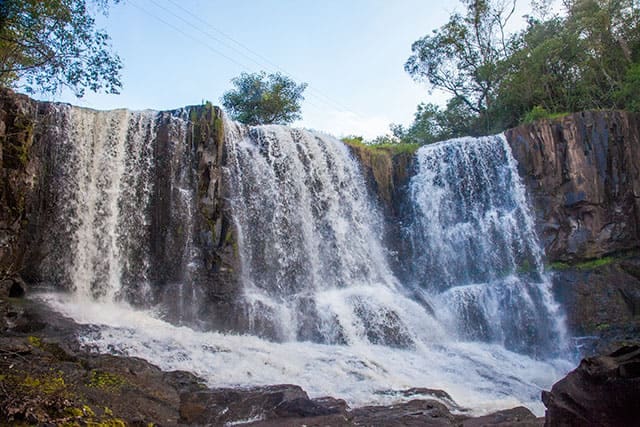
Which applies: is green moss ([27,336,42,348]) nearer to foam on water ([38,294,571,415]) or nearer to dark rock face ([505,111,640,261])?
foam on water ([38,294,571,415])

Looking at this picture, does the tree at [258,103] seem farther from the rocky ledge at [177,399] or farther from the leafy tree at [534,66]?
the rocky ledge at [177,399]

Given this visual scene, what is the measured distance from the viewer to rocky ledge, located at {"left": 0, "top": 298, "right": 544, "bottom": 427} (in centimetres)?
662

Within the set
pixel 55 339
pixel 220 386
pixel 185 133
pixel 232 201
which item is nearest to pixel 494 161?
pixel 232 201

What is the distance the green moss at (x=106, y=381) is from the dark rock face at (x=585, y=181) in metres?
14.2

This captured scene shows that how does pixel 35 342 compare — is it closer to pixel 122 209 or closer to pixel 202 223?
pixel 122 209

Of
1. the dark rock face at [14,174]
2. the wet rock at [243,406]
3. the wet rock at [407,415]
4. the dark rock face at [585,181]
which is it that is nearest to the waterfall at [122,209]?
the dark rock face at [14,174]

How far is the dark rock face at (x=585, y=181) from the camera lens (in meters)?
17.0

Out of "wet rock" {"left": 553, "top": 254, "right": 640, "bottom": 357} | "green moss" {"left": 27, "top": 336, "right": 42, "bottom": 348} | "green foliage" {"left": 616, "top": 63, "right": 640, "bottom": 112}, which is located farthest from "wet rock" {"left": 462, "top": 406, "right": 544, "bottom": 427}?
"green foliage" {"left": 616, "top": 63, "right": 640, "bottom": 112}

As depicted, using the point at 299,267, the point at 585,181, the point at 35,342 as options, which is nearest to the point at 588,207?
the point at 585,181

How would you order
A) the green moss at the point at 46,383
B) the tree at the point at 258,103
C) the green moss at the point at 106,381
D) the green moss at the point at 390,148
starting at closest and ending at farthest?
the green moss at the point at 46,383 < the green moss at the point at 106,381 < the green moss at the point at 390,148 < the tree at the point at 258,103

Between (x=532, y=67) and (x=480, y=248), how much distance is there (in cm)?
1061

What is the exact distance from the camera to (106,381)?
7598 millimetres

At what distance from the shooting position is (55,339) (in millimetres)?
9727

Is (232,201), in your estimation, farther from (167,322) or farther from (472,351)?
(472,351)
